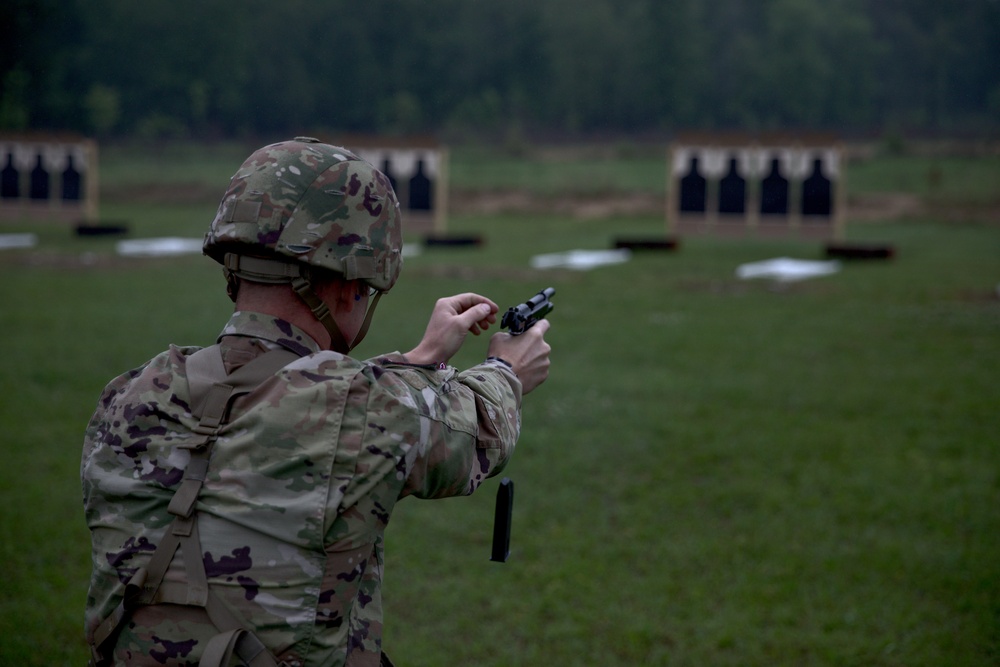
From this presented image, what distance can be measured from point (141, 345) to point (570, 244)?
13349mm

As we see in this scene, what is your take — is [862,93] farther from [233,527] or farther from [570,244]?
[233,527]

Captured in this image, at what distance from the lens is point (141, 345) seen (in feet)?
31.1

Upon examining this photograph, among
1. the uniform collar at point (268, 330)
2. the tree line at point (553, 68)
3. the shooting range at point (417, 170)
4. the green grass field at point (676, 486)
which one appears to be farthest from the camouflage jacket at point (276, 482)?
the tree line at point (553, 68)

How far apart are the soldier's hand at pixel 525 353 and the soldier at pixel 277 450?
0.57 ft

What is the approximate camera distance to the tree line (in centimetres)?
4503

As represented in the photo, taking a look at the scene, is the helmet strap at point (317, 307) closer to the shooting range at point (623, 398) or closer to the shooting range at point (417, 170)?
the shooting range at point (623, 398)

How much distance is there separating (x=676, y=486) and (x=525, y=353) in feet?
13.0

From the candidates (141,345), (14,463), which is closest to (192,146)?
(141,345)

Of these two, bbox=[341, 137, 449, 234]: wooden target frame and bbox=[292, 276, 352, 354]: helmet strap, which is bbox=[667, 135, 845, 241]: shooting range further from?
bbox=[292, 276, 352, 354]: helmet strap

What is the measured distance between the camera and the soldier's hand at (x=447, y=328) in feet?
6.67

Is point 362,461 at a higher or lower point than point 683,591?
higher

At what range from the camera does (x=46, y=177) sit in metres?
25.6

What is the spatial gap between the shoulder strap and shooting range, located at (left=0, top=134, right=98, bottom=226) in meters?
25.2

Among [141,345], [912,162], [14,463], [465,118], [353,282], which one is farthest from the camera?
[465,118]
